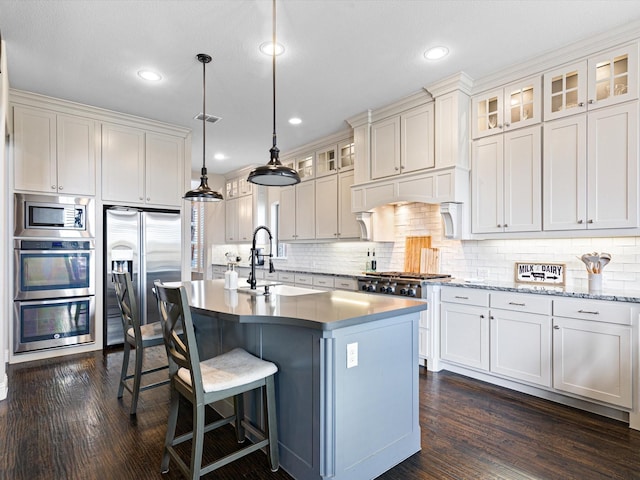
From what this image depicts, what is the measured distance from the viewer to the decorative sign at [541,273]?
10.6ft

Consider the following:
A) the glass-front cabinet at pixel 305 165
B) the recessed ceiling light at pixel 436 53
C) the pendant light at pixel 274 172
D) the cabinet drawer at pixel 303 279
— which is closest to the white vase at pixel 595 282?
the recessed ceiling light at pixel 436 53

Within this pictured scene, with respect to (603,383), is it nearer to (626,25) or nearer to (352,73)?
(626,25)

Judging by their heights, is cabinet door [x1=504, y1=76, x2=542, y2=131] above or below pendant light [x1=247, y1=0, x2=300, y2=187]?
above

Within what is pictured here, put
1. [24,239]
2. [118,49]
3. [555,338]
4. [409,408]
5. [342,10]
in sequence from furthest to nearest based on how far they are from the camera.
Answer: [24,239] → [118,49] → [555,338] → [342,10] → [409,408]

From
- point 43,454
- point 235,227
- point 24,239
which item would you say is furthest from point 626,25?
point 235,227

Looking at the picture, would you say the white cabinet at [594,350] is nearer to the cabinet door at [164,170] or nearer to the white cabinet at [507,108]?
the white cabinet at [507,108]

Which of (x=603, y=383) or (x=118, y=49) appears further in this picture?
(x=118, y=49)

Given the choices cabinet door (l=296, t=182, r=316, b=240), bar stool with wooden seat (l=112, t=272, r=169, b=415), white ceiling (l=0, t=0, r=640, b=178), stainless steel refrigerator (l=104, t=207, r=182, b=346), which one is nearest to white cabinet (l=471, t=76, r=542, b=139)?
white ceiling (l=0, t=0, r=640, b=178)

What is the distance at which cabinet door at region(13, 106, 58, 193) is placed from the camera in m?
3.85

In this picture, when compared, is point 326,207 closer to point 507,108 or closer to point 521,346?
point 507,108

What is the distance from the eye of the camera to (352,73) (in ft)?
11.2

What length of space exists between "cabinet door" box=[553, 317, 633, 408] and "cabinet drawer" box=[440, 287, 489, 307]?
1.89 ft

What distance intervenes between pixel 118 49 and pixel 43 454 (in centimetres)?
296

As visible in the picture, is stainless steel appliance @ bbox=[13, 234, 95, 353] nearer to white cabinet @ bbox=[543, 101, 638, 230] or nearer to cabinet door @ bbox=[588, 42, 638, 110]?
white cabinet @ bbox=[543, 101, 638, 230]
